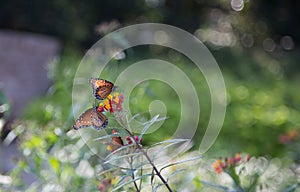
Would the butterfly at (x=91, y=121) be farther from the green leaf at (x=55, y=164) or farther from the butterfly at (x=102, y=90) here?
the green leaf at (x=55, y=164)

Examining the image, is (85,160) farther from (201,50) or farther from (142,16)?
(142,16)

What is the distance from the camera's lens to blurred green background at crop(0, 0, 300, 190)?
15.0ft

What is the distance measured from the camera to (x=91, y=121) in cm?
113

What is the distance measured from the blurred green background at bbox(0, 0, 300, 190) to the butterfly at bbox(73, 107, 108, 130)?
2793 millimetres

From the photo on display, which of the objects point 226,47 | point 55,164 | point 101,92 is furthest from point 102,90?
point 226,47

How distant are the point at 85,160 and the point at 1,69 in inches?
166

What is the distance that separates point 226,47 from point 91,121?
6.56 metres

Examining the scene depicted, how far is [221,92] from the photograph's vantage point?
5082 mm

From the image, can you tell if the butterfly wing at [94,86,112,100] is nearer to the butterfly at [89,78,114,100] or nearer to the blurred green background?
the butterfly at [89,78,114,100]

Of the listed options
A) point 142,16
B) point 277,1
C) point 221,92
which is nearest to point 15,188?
point 221,92

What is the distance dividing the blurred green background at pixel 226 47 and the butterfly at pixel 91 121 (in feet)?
9.16

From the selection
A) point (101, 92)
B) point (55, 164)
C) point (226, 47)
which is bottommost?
point (55, 164)

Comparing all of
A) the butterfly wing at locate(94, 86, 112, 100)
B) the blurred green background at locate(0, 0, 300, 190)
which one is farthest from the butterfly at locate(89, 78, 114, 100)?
the blurred green background at locate(0, 0, 300, 190)

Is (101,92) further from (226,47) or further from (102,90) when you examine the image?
(226,47)
